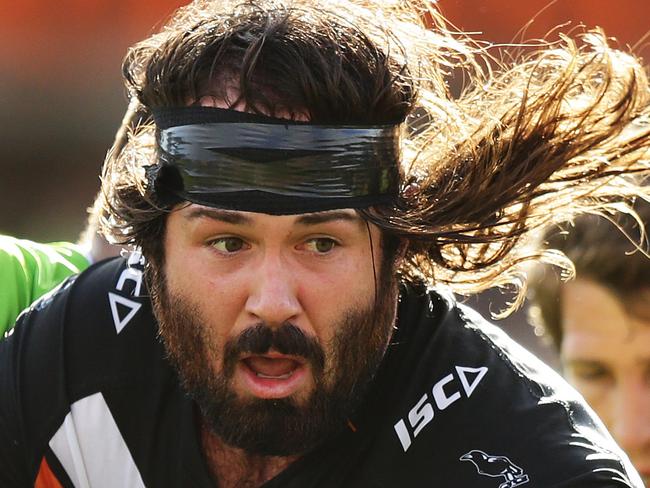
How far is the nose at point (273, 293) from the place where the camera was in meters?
3.07

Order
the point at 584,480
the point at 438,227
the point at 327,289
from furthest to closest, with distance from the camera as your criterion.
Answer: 1. the point at 438,227
2. the point at 327,289
3. the point at 584,480

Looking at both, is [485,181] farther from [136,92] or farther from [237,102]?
[136,92]

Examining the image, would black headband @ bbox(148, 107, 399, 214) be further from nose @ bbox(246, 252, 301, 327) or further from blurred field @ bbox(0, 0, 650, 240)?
blurred field @ bbox(0, 0, 650, 240)

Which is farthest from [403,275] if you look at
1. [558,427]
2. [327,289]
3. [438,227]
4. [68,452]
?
[68,452]

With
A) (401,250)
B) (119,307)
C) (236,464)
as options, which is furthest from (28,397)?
(401,250)

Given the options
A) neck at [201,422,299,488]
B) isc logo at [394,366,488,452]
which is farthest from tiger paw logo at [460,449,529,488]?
neck at [201,422,299,488]

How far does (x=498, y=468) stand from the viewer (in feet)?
9.89

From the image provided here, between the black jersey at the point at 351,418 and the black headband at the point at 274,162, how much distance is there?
42 cm

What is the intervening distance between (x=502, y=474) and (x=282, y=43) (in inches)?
43.8

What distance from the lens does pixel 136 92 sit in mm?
3545

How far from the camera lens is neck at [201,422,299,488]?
3379 mm

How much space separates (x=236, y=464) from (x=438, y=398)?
0.55 metres

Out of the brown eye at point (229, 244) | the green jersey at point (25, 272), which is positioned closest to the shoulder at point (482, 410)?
the brown eye at point (229, 244)

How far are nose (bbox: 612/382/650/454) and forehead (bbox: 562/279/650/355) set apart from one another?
134 millimetres
